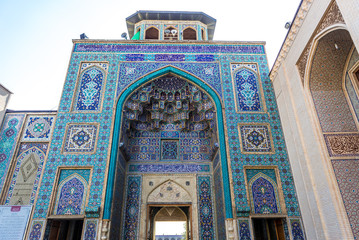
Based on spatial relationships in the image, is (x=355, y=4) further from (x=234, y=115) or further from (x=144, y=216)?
(x=144, y=216)

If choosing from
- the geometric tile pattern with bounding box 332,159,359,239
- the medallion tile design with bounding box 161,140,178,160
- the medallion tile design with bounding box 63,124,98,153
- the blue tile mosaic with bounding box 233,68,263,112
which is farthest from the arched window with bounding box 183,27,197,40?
the geometric tile pattern with bounding box 332,159,359,239

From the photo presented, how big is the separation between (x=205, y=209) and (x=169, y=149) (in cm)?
186

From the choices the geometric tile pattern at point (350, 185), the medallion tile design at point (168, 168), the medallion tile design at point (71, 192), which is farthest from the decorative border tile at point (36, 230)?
the geometric tile pattern at point (350, 185)

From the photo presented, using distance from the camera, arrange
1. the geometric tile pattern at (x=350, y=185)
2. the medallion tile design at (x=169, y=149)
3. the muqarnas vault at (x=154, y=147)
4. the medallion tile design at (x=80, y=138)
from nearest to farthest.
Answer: the geometric tile pattern at (x=350, y=185) < the muqarnas vault at (x=154, y=147) < the medallion tile design at (x=80, y=138) < the medallion tile design at (x=169, y=149)

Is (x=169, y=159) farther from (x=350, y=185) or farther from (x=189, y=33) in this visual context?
(x=189, y=33)

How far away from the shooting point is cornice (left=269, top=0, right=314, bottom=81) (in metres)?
4.79

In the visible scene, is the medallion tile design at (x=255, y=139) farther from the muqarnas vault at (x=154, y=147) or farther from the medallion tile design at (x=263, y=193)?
the medallion tile design at (x=263, y=193)

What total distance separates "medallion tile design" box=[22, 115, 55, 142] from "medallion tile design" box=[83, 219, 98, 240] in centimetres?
232

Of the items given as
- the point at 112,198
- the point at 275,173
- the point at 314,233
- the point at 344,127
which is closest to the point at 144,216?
the point at 112,198

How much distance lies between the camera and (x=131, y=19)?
8.88 metres

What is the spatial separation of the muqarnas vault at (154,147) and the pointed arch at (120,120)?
0.02 m

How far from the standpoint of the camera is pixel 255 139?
5824 millimetres

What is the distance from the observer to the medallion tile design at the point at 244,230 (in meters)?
4.84

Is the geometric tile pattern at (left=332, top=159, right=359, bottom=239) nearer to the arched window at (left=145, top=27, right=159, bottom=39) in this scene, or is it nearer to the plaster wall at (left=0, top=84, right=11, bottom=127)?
the arched window at (left=145, top=27, right=159, bottom=39)
